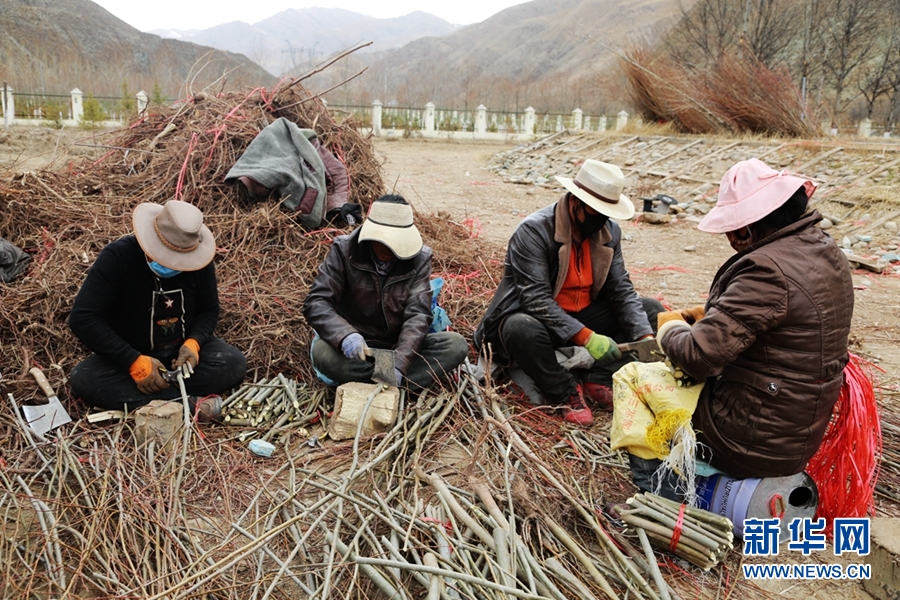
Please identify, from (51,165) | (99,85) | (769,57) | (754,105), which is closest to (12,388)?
(51,165)

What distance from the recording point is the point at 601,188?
10.3 ft

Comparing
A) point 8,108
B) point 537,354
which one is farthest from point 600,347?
point 8,108

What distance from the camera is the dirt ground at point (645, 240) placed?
14.4ft

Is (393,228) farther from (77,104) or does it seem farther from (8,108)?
(77,104)

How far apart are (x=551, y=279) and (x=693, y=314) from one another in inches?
38.4

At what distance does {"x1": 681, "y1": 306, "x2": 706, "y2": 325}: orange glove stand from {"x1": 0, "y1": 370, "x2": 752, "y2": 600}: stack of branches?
0.78 metres

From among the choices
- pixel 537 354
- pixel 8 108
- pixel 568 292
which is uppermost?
pixel 8 108

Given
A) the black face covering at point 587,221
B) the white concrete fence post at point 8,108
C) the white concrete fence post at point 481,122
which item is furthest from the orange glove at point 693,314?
the white concrete fence post at point 481,122

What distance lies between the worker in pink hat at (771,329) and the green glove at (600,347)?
0.96 m

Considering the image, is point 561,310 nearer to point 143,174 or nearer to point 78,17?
point 143,174

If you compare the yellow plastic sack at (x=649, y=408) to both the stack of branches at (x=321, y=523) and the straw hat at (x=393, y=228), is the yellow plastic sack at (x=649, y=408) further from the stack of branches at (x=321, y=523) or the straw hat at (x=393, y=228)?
the straw hat at (x=393, y=228)

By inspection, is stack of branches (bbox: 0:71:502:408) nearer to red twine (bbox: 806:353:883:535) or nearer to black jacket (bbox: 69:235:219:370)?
black jacket (bbox: 69:235:219:370)

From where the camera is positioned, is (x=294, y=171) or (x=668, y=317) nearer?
(x=668, y=317)

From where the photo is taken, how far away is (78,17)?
2467 inches
